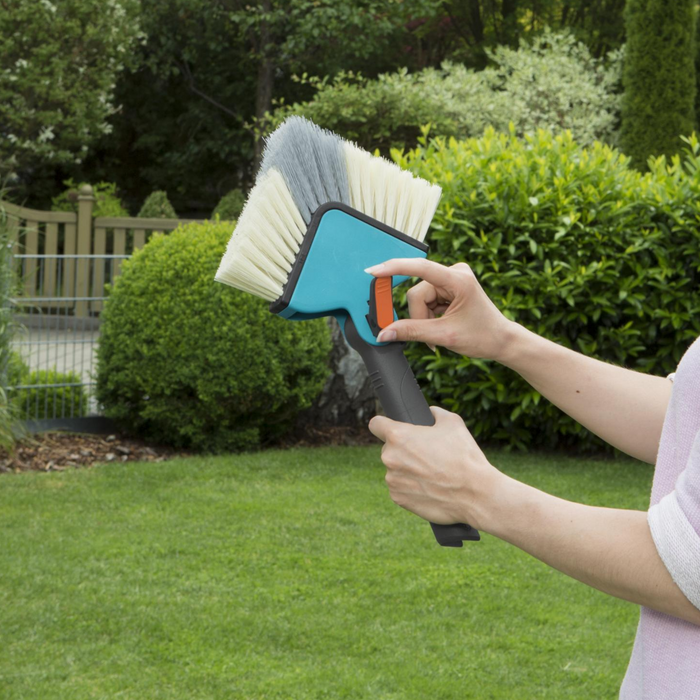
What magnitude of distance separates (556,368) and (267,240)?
0.54m

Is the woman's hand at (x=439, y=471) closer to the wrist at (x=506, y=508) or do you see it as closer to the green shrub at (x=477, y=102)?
the wrist at (x=506, y=508)

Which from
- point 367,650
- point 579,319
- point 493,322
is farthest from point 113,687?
point 579,319

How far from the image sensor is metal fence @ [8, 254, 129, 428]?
20.7 ft

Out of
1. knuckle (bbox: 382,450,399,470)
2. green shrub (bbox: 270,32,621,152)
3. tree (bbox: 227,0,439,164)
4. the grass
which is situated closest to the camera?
knuckle (bbox: 382,450,399,470)

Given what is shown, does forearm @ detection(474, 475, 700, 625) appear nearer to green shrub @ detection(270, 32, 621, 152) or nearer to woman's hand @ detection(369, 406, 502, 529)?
woman's hand @ detection(369, 406, 502, 529)

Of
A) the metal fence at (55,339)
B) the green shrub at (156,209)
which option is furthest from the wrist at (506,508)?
the green shrub at (156,209)

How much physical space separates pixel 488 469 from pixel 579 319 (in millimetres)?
5167

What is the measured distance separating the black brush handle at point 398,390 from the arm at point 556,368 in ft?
0.19

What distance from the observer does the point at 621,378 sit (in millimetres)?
1518

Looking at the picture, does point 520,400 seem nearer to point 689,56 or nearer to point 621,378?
point 621,378

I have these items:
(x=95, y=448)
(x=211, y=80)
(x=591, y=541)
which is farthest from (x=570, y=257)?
(x=211, y=80)

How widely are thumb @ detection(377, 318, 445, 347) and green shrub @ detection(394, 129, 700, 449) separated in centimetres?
449

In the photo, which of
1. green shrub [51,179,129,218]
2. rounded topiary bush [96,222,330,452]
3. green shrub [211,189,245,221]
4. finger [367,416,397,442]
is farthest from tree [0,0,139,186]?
finger [367,416,397,442]

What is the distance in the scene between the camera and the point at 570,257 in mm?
6004
